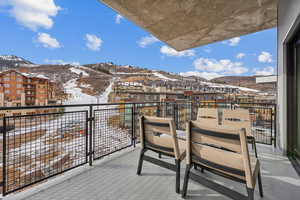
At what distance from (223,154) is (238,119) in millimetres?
1577

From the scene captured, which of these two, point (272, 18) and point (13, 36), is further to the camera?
point (13, 36)

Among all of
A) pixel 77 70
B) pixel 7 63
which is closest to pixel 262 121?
pixel 7 63

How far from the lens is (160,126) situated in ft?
5.82

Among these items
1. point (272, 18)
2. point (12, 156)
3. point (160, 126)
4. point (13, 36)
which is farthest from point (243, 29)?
point (13, 36)

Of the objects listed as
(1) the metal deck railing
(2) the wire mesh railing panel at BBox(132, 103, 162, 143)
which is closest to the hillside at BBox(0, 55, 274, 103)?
(2) the wire mesh railing panel at BBox(132, 103, 162, 143)

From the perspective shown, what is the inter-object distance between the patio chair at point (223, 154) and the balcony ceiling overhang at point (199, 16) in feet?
7.62

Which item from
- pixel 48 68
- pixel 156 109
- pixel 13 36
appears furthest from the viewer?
pixel 13 36

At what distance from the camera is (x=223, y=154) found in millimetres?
1294

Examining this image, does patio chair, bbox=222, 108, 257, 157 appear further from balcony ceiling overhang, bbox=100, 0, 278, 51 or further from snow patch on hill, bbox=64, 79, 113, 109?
snow patch on hill, bbox=64, 79, 113, 109

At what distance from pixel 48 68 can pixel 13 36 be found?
36.4 feet

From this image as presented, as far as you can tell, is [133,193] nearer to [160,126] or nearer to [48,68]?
[160,126]

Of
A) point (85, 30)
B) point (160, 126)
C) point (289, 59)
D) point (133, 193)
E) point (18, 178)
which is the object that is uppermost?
point (85, 30)

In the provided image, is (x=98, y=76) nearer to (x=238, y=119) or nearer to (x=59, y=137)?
(x=59, y=137)

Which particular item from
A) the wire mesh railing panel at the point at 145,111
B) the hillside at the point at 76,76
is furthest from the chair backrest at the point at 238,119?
the hillside at the point at 76,76
